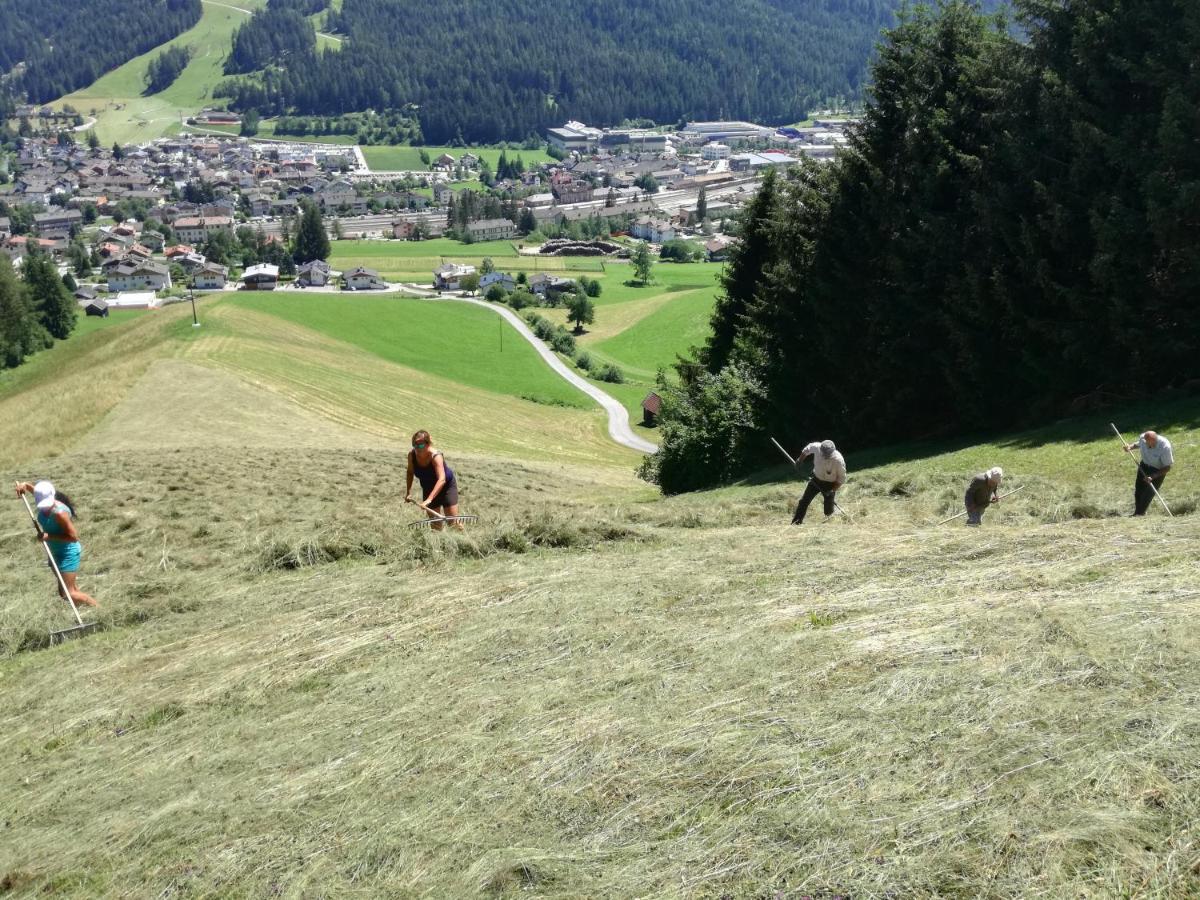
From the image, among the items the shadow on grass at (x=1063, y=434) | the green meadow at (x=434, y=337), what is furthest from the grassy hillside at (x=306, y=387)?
the shadow on grass at (x=1063, y=434)

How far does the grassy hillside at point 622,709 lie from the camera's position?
19.5 ft

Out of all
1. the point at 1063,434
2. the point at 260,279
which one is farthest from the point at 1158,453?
the point at 260,279

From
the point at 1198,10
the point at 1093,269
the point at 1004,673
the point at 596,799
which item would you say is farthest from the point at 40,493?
the point at 1198,10

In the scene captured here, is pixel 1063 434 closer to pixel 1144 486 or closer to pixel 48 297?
pixel 1144 486

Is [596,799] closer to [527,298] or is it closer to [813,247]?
[813,247]

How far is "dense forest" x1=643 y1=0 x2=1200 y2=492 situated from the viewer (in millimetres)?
21594

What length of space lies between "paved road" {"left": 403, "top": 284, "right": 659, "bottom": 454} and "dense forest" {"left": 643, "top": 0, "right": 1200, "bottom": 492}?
896 inches

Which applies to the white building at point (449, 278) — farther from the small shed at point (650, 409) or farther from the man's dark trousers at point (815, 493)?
the man's dark trousers at point (815, 493)

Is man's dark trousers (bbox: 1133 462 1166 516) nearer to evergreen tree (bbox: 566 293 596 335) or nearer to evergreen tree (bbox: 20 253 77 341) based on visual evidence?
evergreen tree (bbox: 566 293 596 335)

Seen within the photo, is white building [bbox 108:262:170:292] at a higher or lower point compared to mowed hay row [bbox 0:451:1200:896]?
lower

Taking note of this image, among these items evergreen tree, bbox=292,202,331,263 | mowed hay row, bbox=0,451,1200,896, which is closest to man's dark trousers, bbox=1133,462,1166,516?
mowed hay row, bbox=0,451,1200,896

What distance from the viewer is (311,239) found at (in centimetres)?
14450

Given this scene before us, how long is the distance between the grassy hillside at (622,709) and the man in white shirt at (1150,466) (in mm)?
496

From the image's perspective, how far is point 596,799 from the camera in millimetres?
6668
